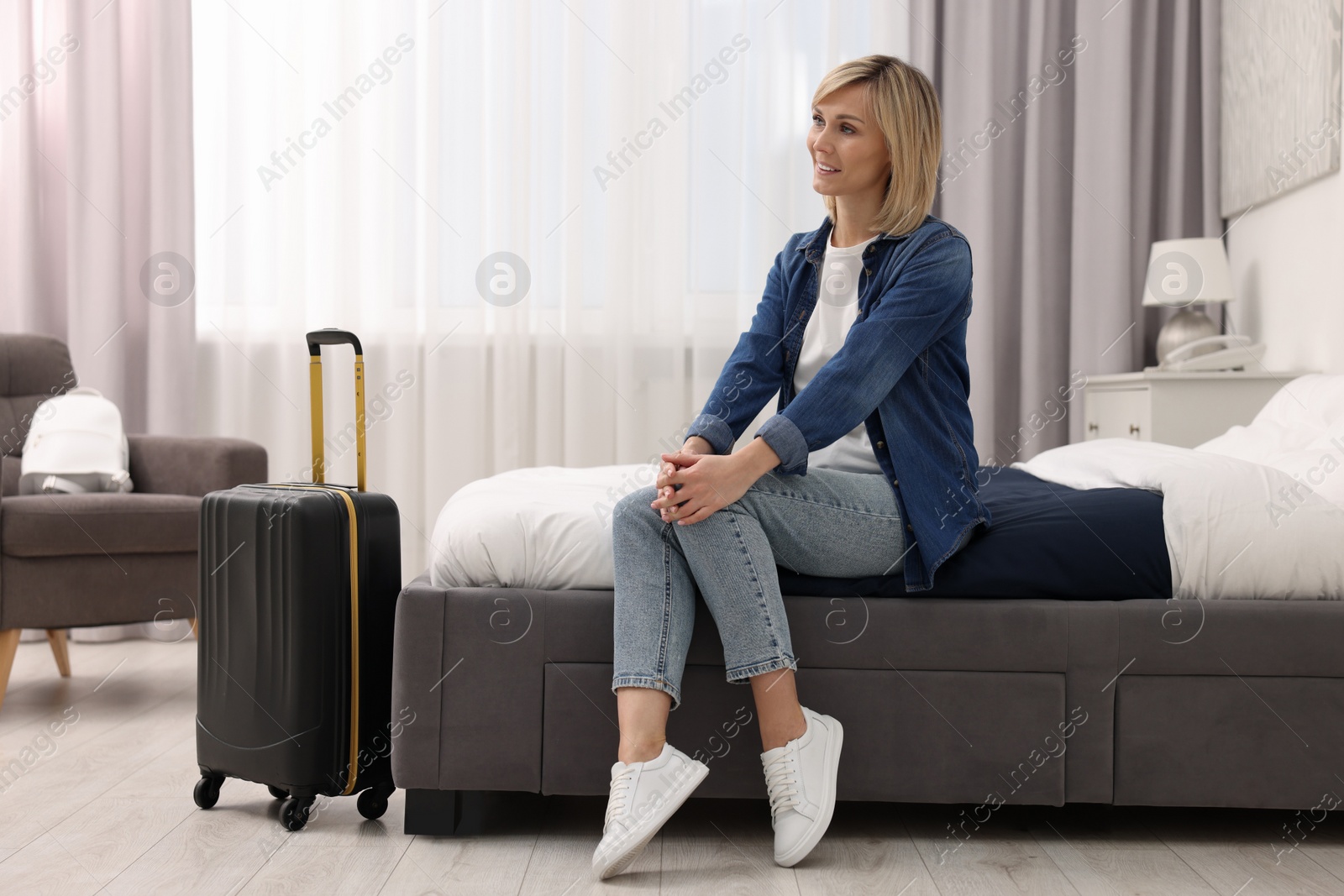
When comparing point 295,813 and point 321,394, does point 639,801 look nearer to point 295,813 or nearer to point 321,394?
point 295,813

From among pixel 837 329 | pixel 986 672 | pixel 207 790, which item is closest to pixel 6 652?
pixel 207 790

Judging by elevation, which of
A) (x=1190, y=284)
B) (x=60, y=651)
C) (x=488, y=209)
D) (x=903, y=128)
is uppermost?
(x=488, y=209)

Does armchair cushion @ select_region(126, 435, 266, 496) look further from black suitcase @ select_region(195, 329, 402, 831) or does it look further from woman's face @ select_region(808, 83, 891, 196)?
woman's face @ select_region(808, 83, 891, 196)

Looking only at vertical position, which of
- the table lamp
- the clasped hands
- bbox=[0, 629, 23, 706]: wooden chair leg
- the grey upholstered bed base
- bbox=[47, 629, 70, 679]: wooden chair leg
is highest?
the table lamp

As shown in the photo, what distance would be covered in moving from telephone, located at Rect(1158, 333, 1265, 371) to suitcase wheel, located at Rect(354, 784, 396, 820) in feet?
6.78

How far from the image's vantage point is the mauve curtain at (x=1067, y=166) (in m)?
3.12

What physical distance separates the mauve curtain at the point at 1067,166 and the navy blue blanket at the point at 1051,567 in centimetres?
177

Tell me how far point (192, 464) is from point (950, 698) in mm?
1823

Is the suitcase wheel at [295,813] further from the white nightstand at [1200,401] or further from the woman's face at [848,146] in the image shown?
the white nightstand at [1200,401]

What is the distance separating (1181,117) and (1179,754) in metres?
2.32

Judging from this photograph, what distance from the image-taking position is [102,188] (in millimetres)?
3170

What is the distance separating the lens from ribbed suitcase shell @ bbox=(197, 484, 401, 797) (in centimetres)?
143

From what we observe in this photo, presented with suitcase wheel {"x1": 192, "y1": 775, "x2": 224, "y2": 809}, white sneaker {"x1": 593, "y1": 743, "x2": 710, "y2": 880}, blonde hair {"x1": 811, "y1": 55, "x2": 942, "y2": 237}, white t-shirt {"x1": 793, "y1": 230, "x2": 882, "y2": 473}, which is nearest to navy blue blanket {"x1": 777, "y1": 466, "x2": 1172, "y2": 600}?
white t-shirt {"x1": 793, "y1": 230, "x2": 882, "y2": 473}

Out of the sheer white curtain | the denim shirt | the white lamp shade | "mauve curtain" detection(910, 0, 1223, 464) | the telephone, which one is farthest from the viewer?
the sheer white curtain
